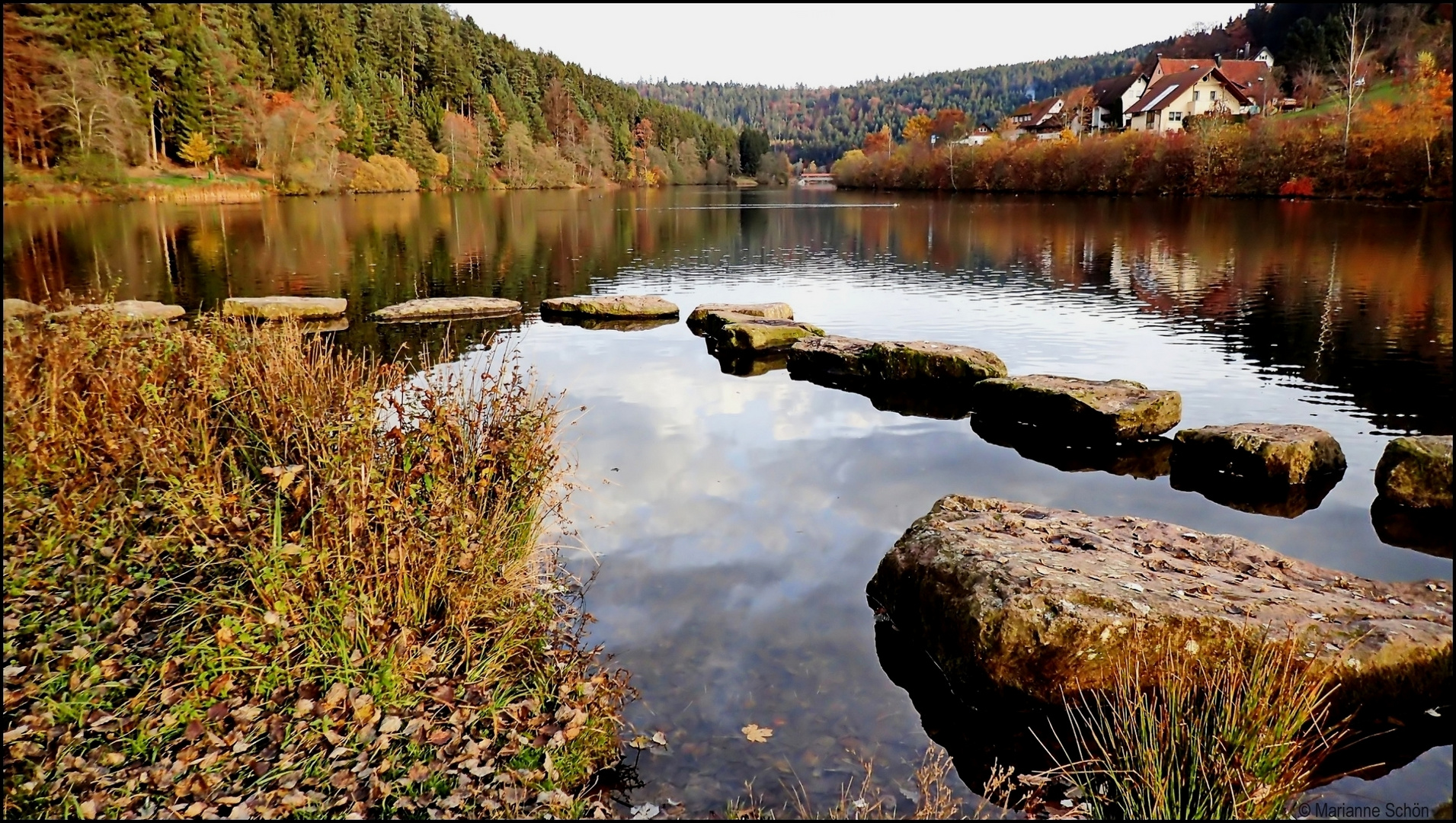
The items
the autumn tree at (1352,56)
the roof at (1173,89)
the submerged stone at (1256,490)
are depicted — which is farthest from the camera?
the roof at (1173,89)

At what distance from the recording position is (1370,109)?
2625 inches

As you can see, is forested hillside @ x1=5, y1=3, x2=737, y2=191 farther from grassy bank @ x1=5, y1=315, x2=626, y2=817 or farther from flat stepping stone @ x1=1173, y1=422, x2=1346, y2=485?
flat stepping stone @ x1=1173, y1=422, x2=1346, y2=485

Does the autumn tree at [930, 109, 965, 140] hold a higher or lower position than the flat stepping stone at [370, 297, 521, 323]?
higher

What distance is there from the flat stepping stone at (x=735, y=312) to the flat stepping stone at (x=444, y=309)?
6.05 meters

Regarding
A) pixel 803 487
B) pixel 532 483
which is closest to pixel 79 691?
pixel 532 483

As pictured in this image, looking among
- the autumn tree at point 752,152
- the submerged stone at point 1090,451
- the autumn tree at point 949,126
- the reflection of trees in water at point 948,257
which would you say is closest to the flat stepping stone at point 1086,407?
the submerged stone at point 1090,451

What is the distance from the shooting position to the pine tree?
79625mm

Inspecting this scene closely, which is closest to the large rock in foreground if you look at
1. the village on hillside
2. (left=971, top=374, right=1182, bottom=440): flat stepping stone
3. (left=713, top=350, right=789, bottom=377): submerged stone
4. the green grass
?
(left=971, top=374, right=1182, bottom=440): flat stepping stone

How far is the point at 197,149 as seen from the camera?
79875 millimetres

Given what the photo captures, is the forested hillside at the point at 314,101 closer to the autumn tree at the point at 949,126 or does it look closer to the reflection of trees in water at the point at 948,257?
the reflection of trees in water at the point at 948,257

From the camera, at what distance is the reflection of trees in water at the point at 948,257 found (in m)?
21.9

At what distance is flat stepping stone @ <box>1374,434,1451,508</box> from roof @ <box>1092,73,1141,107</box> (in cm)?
12074

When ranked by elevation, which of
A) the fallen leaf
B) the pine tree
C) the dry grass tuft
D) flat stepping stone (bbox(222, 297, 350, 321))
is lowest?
the fallen leaf

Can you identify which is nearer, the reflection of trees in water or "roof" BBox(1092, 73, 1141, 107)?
the reflection of trees in water
